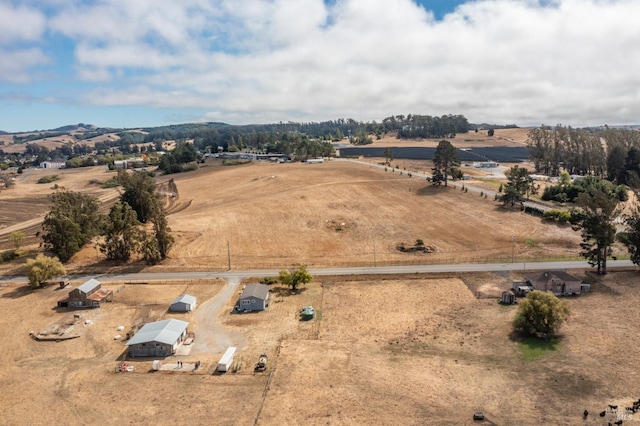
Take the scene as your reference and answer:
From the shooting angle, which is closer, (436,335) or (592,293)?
(436,335)

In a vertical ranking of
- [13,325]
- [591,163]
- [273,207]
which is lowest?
[13,325]

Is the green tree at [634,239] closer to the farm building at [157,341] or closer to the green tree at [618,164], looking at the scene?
the farm building at [157,341]

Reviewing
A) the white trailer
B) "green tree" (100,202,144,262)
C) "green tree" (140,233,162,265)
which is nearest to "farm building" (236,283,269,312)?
the white trailer

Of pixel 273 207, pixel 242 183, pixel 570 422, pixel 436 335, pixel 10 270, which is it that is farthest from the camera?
pixel 242 183

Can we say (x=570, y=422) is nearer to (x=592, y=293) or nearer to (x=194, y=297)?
(x=592, y=293)

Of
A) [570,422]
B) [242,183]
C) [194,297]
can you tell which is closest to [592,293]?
[570,422]

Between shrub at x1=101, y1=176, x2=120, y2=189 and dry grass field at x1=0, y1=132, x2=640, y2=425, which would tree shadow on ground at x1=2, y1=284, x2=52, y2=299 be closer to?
dry grass field at x1=0, y1=132, x2=640, y2=425

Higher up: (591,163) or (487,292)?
(591,163)
